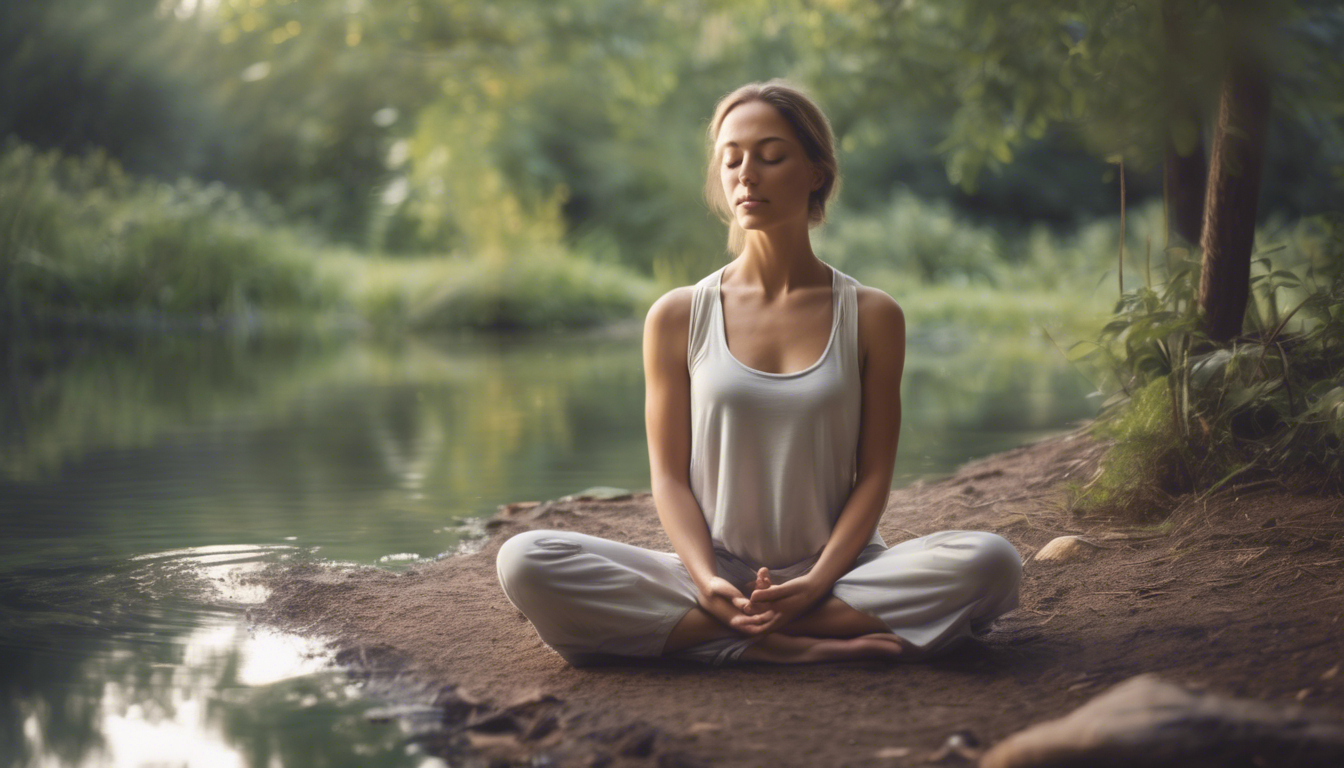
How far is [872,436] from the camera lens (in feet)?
7.91

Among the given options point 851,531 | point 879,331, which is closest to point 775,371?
point 879,331

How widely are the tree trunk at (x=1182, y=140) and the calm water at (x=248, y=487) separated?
4.00 feet

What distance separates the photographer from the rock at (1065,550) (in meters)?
3.02

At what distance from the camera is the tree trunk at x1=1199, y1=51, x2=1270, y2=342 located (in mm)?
3199

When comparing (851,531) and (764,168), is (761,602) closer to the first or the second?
(851,531)

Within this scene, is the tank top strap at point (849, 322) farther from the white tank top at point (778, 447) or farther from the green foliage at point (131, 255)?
the green foliage at point (131, 255)

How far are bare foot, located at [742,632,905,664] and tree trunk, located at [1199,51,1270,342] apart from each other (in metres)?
1.53

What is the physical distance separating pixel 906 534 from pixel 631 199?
692 inches

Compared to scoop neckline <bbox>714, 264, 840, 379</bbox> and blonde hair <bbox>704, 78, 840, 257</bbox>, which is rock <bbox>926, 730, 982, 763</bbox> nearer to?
scoop neckline <bbox>714, 264, 840, 379</bbox>

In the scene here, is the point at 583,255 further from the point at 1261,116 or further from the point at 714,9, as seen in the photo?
the point at 1261,116

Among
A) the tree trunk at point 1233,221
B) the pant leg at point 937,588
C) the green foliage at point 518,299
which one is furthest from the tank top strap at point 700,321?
the green foliage at point 518,299

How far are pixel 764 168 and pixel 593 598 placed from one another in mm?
867

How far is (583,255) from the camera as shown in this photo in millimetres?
16516

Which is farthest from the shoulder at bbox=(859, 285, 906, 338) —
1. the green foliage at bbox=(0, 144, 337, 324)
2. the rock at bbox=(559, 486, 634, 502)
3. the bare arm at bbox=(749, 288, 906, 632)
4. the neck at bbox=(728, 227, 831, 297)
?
the green foliage at bbox=(0, 144, 337, 324)
